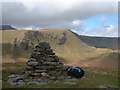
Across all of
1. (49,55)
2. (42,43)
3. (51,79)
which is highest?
(42,43)

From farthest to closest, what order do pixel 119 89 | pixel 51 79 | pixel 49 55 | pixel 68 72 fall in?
1. pixel 49 55
2. pixel 68 72
3. pixel 51 79
4. pixel 119 89

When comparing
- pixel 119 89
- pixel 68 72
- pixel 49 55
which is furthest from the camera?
pixel 49 55

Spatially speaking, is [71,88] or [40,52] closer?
[71,88]

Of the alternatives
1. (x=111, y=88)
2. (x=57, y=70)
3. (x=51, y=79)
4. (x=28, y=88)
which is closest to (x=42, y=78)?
(x=51, y=79)

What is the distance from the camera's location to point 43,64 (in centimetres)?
4228

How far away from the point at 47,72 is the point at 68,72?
467cm

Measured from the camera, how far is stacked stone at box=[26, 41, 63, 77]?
41125 mm

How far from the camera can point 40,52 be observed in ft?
145

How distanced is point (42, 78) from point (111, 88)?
15.0 m

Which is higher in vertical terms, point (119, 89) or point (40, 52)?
point (40, 52)

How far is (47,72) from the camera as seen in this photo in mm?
41469

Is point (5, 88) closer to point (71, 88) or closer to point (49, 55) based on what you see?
point (71, 88)

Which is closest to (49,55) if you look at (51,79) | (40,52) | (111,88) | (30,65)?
(40,52)

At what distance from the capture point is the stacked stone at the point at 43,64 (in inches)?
1619
